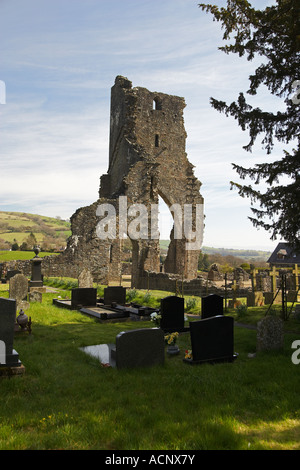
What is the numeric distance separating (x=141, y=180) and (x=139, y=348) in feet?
71.2

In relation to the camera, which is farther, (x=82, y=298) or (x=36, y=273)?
(x=36, y=273)

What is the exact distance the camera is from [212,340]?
730cm

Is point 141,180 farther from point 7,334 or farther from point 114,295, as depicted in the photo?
point 7,334

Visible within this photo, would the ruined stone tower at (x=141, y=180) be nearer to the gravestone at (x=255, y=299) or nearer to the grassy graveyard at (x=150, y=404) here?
the gravestone at (x=255, y=299)

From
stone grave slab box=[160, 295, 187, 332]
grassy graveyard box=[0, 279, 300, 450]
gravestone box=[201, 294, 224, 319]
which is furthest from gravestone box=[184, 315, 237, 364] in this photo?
gravestone box=[201, 294, 224, 319]

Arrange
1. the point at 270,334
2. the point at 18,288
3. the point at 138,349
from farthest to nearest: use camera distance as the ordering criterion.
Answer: the point at 18,288 < the point at 270,334 < the point at 138,349

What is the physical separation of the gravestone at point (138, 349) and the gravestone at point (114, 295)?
7748 mm

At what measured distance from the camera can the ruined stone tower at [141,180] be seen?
26.2 meters

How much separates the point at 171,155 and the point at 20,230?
7294 centimetres

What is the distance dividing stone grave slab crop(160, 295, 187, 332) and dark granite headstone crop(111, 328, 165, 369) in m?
3.18

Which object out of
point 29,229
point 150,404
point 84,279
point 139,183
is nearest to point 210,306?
point 150,404

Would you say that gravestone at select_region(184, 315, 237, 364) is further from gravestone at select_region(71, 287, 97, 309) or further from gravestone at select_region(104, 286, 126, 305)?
gravestone at select_region(104, 286, 126, 305)

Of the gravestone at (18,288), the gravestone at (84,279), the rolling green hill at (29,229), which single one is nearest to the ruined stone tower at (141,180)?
the gravestone at (84,279)

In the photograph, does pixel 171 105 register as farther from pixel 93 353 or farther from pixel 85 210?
pixel 93 353
